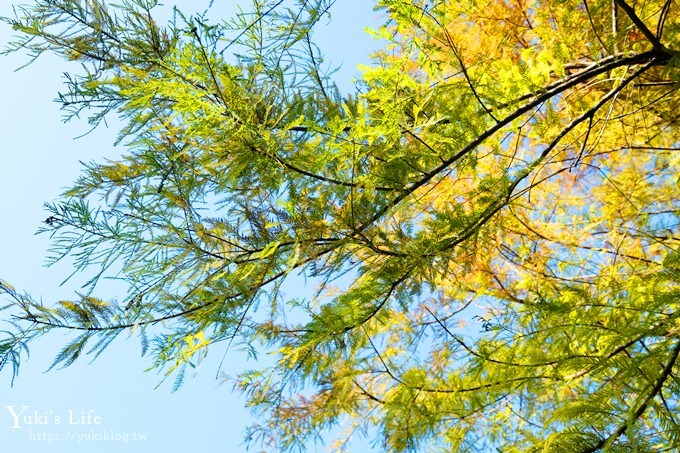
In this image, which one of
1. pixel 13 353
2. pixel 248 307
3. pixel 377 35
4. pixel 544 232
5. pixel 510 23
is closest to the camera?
pixel 377 35

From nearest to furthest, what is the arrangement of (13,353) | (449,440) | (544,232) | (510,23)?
(13,353)
(449,440)
(510,23)
(544,232)

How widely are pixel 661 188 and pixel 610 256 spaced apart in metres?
0.55

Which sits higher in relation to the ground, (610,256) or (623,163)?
(623,163)

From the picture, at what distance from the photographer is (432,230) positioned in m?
2.36

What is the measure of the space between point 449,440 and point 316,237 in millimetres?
1835

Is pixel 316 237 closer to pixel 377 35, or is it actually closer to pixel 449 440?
pixel 377 35

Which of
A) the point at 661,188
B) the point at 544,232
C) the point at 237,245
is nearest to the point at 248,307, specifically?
the point at 237,245

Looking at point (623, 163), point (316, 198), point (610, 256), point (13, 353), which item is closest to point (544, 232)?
point (610, 256)

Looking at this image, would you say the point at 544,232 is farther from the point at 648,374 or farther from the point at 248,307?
the point at 248,307

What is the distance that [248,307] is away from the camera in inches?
90.3

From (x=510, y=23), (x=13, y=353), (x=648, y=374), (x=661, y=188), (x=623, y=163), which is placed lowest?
(x=648, y=374)

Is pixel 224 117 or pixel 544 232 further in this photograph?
pixel 544 232

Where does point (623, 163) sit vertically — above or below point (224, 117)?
above

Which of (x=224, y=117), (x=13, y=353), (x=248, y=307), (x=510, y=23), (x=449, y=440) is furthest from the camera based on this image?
(x=510, y=23)
